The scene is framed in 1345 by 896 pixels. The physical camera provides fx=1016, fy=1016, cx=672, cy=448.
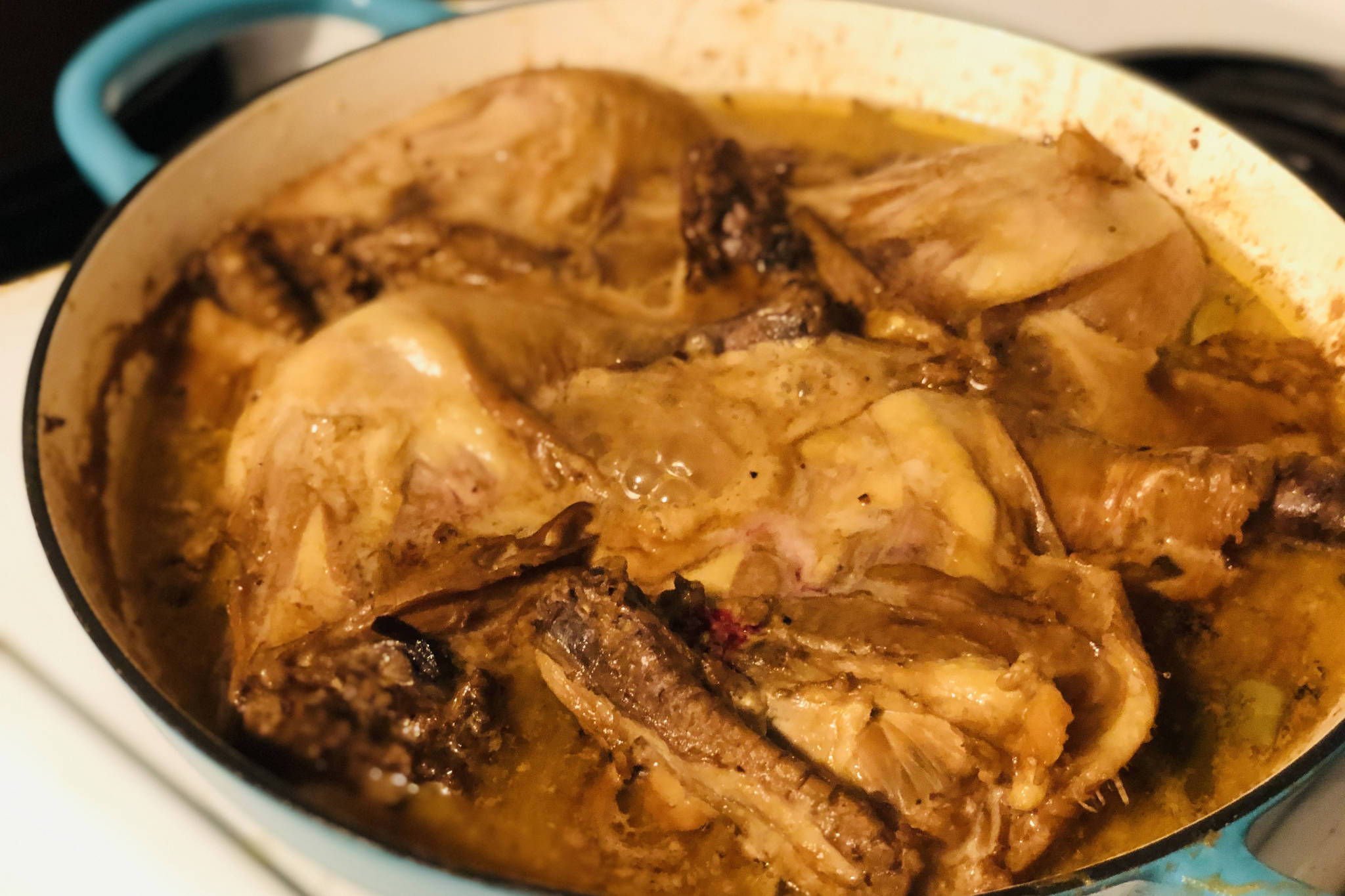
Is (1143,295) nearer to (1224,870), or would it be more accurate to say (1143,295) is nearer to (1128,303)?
(1128,303)

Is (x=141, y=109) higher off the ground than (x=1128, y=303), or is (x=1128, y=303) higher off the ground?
(x=1128, y=303)

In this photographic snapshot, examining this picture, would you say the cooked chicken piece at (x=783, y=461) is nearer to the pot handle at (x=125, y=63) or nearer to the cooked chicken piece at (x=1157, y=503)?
the cooked chicken piece at (x=1157, y=503)

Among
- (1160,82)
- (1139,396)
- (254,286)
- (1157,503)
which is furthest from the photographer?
(1160,82)

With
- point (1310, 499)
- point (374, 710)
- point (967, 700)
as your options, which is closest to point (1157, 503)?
point (1310, 499)

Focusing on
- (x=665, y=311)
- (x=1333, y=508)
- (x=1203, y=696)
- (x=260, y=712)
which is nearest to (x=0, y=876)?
(x=260, y=712)

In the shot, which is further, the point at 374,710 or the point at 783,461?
the point at 783,461

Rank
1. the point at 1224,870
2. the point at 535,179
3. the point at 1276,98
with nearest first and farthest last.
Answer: the point at 1224,870, the point at 535,179, the point at 1276,98

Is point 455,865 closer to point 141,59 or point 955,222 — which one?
point 955,222
